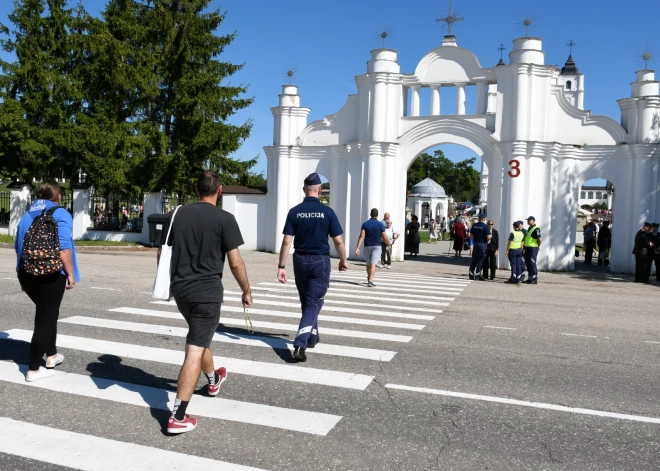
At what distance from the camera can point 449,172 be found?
325 feet

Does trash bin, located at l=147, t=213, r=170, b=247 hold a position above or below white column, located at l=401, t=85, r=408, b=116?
below

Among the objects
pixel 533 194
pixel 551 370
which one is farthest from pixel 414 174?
pixel 551 370

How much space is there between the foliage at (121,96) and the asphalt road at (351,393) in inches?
680

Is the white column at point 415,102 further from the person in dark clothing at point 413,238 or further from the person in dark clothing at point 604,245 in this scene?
the person in dark clothing at point 604,245

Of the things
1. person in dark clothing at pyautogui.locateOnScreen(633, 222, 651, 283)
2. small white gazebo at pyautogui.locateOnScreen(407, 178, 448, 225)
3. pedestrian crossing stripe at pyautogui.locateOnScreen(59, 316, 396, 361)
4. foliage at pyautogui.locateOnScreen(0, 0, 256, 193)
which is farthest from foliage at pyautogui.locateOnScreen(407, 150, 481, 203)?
pedestrian crossing stripe at pyautogui.locateOnScreen(59, 316, 396, 361)

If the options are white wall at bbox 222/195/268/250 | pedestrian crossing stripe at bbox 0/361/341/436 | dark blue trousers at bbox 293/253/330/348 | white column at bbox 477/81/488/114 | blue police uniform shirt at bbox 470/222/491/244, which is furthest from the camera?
white wall at bbox 222/195/268/250

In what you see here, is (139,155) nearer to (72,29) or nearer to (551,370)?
(72,29)

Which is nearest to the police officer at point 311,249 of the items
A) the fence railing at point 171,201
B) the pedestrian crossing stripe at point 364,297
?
the pedestrian crossing stripe at point 364,297

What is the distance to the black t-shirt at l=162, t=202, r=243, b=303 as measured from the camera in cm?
471

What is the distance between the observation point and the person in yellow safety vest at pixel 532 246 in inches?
627

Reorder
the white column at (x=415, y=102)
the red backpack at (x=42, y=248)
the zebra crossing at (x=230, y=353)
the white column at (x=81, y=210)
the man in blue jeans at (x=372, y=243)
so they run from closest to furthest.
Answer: the zebra crossing at (x=230, y=353)
the red backpack at (x=42, y=248)
the man in blue jeans at (x=372, y=243)
the white column at (x=415, y=102)
the white column at (x=81, y=210)

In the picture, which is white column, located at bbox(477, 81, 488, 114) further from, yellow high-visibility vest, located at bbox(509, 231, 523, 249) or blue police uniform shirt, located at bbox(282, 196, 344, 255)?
blue police uniform shirt, located at bbox(282, 196, 344, 255)

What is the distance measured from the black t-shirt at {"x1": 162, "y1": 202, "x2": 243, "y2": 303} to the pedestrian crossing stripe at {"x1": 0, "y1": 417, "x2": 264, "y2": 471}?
44.1 inches

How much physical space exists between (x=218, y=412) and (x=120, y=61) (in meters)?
25.1
